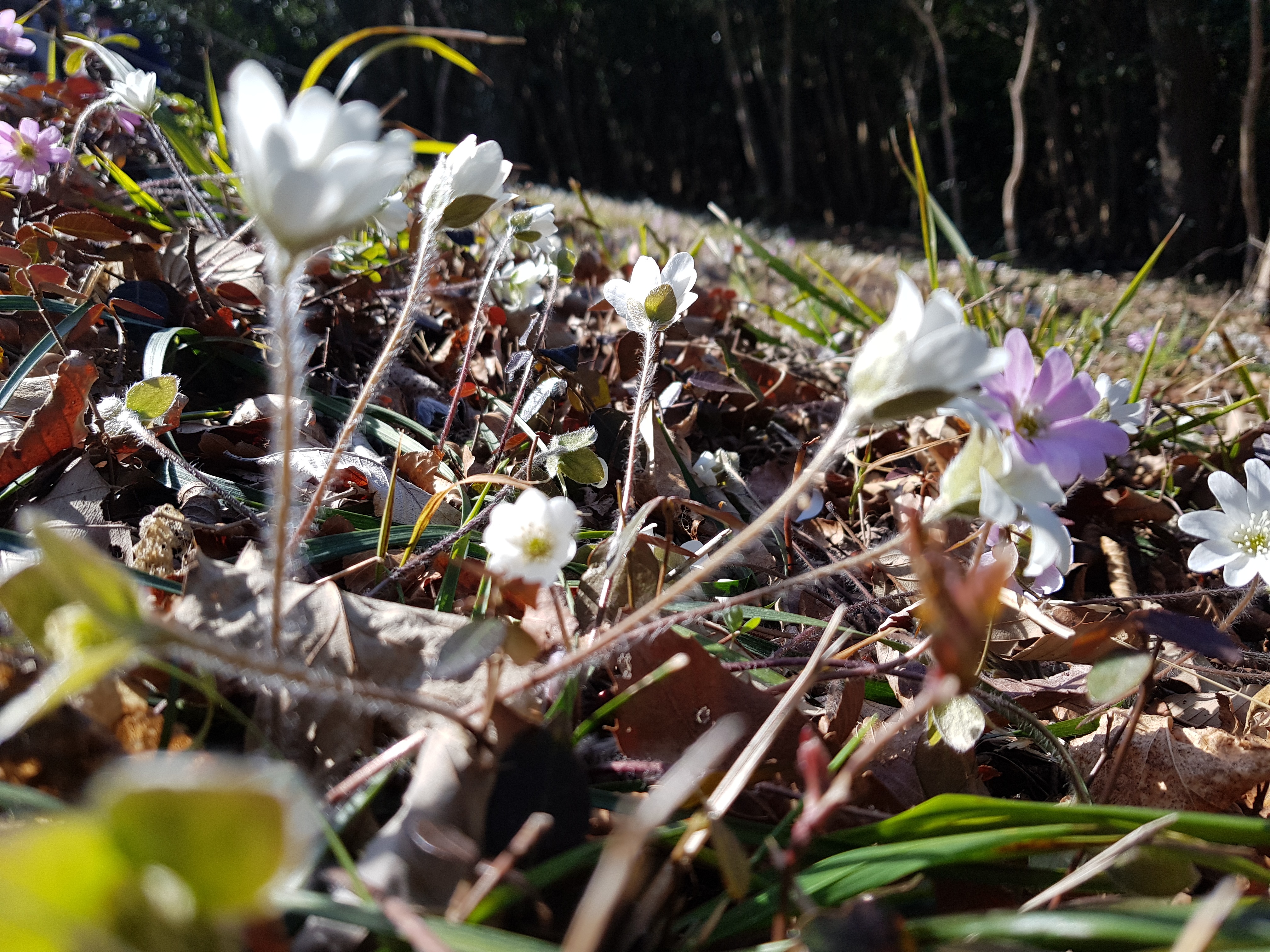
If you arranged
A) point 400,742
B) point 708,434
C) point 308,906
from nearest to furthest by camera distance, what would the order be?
point 308,906 → point 400,742 → point 708,434

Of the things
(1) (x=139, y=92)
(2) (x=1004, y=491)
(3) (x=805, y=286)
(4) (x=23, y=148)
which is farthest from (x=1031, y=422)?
(3) (x=805, y=286)

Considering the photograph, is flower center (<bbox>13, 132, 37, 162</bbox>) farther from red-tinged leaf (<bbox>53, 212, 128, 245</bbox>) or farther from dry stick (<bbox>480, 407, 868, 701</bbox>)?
dry stick (<bbox>480, 407, 868, 701</bbox>)

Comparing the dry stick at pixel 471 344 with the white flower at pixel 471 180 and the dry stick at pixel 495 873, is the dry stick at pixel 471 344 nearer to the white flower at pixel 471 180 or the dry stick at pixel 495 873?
the white flower at pixel 471 180

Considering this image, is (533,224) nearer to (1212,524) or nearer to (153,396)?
(153,396)

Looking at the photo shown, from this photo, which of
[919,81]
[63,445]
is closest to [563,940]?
[63,445]

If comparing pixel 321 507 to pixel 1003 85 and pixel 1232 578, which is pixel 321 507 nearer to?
pixel 1232 578

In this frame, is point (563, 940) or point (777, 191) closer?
point (563, 940)

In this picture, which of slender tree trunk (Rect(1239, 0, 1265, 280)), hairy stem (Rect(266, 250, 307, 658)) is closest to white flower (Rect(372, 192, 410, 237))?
hairy stem (Rect(266, 250, 307, 658))

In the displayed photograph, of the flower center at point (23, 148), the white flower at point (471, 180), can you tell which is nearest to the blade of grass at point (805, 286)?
the white flower at point (471, 180)
